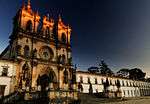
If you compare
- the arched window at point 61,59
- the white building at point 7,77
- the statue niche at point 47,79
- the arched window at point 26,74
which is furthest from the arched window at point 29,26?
the statue niche at point 47,79

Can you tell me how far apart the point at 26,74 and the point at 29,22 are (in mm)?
12351

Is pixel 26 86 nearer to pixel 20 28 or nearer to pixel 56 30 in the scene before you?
pixel 20 28

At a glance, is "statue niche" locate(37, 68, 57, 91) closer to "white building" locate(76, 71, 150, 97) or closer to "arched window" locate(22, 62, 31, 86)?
"arched window" locate(22, 62, 31, 86)

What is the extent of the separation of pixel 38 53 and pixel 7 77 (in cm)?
854

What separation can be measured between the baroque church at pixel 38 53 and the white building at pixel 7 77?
68 centimetres

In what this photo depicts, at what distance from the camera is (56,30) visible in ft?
137

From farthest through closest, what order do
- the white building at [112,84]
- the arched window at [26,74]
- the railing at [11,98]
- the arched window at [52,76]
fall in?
1. the white building at [112,84]
2. the arched window at [52,76]
3. the arched window at [26,74]
4. the railing at [11,98]

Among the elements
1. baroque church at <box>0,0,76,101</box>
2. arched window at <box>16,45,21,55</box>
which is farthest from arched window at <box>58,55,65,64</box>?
arched window at <box>16,45,21,55</box>

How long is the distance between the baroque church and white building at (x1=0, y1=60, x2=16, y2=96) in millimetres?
677

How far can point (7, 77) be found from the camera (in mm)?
28844

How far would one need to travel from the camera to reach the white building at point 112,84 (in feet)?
155

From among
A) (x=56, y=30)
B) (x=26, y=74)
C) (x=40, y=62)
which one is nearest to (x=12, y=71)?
(x=26, y=74)

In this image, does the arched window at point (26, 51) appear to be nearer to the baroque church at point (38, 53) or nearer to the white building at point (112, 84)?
the baroque church at point (38, 53)

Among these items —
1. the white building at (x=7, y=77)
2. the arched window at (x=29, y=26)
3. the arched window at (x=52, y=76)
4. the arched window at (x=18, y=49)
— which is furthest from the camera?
the arched window at (x=29, y=26)
